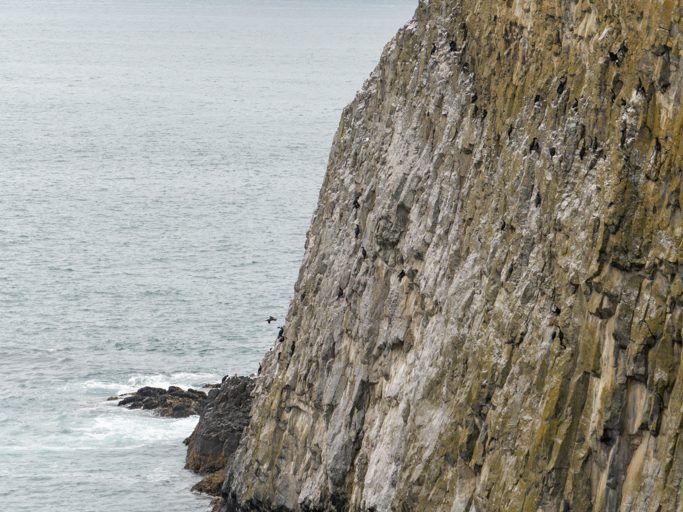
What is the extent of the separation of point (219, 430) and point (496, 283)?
1192 inches

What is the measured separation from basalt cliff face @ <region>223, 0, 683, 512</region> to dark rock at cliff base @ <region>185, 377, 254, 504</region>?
931 cm

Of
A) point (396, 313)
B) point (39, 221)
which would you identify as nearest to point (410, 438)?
point (396, 313)

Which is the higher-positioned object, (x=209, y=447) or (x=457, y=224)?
(x=457, y=224)

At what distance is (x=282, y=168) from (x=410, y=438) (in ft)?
347

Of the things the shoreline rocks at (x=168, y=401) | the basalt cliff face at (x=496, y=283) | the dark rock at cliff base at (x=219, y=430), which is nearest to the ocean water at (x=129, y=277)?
the shoreline rocks at (x=168, y=401)

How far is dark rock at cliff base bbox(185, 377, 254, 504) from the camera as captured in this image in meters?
63.2

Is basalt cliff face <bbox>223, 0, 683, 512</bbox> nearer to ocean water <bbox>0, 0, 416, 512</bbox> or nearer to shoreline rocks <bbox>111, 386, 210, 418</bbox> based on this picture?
ocean water <bbox>0, 0, 416, 512</bbox>

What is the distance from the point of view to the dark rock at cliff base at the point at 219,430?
63.2 meters

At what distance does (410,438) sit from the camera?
130ft

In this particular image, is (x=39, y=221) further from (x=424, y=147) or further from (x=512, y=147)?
(x=512, y=147)

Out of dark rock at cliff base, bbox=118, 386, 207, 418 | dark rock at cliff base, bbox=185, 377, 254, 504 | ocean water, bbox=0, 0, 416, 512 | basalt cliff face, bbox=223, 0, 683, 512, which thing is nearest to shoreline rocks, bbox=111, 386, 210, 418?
dark rock at cliff base, bbox=118, 386, 207, 418

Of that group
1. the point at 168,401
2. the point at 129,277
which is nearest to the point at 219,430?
the point at 168,401

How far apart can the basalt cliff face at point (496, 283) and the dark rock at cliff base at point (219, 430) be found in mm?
9306

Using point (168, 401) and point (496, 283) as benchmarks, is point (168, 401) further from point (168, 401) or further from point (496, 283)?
point (496, 283)
